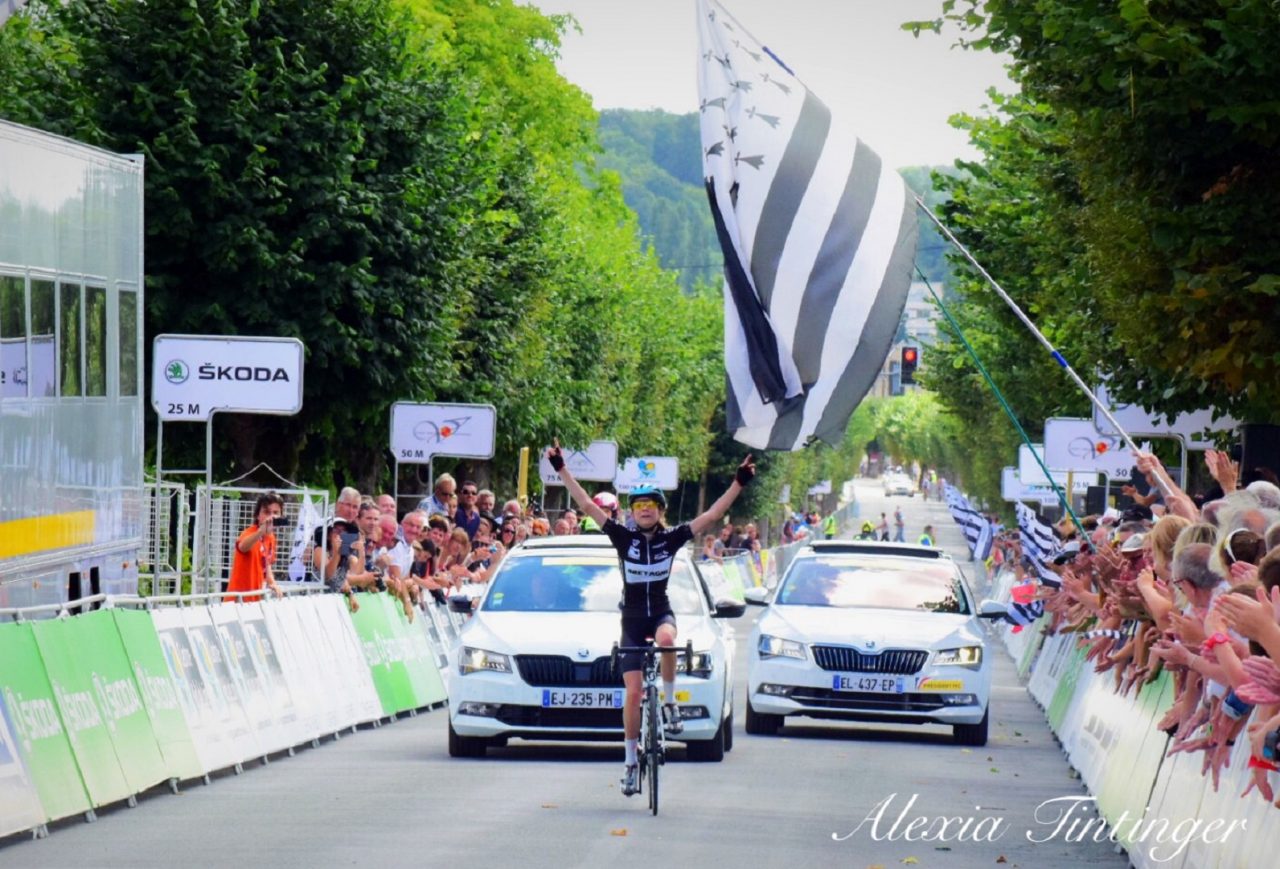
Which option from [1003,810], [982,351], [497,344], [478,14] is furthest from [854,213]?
[478,14]

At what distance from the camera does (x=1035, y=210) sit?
33531 millimetres

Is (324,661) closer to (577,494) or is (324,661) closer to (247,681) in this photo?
(247,681)

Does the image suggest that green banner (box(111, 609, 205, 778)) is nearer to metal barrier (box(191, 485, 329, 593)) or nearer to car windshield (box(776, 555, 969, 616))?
car windshield (box(776, 555, 969, 616))

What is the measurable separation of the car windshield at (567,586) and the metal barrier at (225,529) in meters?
5.34

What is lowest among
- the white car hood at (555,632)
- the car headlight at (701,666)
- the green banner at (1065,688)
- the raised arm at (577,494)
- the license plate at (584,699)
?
the green banner at (1065,688)

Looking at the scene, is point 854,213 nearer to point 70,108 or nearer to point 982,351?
point 70,108

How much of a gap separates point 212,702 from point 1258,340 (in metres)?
7.13

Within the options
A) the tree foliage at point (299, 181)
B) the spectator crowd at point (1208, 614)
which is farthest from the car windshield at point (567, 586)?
the tree foliage at point (299, 181)

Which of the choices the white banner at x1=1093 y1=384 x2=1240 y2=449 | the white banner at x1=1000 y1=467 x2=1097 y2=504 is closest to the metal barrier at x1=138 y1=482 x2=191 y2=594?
the white banner at x1=1093 y1=384 x2=1240 y2=449

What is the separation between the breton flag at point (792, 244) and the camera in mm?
18234

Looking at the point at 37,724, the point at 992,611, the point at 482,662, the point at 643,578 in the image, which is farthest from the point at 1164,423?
the point at 37,724

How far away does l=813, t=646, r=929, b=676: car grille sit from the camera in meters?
20.8

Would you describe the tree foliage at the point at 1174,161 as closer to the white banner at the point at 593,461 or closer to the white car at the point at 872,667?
the white car at the point at 872,667

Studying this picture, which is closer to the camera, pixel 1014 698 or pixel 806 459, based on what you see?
pixel 1014 698
